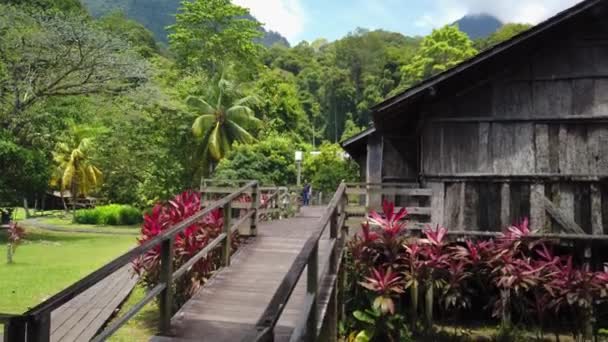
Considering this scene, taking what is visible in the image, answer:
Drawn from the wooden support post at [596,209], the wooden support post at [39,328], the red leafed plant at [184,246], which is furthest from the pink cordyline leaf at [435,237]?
the wooden support post at [39,328]

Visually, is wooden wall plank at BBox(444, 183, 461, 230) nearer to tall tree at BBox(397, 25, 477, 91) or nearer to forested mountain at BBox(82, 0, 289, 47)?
tall tree at BBox(397, 25, 477, 91)

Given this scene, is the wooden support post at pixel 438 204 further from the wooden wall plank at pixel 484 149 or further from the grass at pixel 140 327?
the grass at pixel 140 327

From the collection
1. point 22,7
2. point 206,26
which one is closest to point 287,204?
point 22,7

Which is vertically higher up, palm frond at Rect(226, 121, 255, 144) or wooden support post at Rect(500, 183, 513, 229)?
palm frond at Rect(226, 121, 255, 144)

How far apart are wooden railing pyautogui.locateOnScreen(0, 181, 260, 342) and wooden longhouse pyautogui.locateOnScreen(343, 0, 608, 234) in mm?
3490

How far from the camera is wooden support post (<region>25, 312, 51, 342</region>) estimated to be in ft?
8.37

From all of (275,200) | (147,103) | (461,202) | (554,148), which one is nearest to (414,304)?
(461,202)

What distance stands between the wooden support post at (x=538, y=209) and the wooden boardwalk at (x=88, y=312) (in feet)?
22.7

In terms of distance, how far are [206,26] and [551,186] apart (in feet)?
119

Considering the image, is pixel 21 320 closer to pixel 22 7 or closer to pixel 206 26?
pixel 22 7

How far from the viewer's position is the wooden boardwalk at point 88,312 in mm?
7324

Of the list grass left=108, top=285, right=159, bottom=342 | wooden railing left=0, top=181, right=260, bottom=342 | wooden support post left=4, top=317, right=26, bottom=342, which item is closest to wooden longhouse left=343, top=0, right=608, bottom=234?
wooden railing left=0, top=181, right=260, bottom=342

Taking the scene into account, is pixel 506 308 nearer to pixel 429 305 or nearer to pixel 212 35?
pixel 429 305

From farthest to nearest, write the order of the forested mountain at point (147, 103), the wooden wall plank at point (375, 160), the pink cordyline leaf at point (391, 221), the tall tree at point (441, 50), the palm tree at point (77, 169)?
the tall tree at point (441, 50) < the palm tree at point (77, 169) < the forested mountain at point (147, 103) < the wooden wall plank at point (375, 160) < the pink cordyline leaf at point (391, 221)
